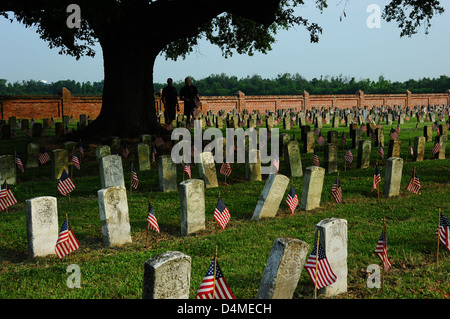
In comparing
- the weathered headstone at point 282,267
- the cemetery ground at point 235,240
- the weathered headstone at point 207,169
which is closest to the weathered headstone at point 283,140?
the cemetery ground at point 235,240

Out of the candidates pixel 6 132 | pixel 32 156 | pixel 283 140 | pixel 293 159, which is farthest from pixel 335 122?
pixel 32 156

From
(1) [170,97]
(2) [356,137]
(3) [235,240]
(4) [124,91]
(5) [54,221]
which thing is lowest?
(3) [235,240]

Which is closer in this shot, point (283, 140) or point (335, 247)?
point (335, 247)

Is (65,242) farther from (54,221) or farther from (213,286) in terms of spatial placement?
(213,286)

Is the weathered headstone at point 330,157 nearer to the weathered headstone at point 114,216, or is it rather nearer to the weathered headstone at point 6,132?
the weathered headstone at point 114,216

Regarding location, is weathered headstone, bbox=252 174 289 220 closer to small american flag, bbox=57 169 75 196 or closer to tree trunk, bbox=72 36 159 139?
small american flag, bbox=57 169 75 196

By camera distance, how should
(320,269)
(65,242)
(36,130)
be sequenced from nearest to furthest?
1. (320,269)
2. (65,242)
3. (36,130)

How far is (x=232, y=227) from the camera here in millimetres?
8305

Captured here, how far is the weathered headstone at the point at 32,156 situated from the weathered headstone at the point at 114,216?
25.2 feet

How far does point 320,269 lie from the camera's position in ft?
16.2

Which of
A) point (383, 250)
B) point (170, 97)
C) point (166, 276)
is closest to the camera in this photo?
point (166, 276)

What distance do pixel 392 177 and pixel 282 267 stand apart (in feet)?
21.0
